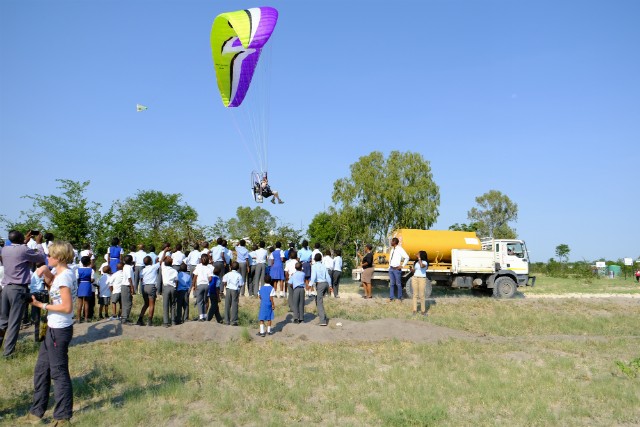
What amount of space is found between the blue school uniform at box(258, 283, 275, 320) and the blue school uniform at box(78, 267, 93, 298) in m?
4.38

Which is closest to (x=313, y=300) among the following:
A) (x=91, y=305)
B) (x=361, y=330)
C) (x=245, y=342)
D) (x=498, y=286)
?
(x=361, y=330)

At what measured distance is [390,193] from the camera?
131ft

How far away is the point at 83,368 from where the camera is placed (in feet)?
31.1

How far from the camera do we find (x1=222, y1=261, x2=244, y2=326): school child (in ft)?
43.3

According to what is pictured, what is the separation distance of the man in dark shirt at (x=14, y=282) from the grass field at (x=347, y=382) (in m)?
0.58

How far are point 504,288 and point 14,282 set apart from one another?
58.7 ft

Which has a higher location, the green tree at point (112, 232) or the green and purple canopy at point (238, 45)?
the green and purple canopy at point (238, 45)

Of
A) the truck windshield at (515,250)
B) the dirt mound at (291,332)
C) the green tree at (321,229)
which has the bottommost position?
the dirt mound at (291,332)

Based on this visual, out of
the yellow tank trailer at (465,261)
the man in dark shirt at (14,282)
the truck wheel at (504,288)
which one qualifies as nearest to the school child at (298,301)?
the man in dark shirt at (14,282)

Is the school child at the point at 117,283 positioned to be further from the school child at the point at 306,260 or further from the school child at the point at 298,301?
the school child at the point at 306,260

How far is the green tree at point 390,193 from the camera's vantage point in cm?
4025

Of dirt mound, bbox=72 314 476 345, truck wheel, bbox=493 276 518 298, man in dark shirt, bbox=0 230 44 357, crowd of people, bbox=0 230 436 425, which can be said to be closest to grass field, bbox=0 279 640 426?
dirt mound, bbox=72 314 476 345

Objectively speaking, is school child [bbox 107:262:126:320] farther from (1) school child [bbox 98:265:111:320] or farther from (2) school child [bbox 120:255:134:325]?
(1) school child [bbox 98:265:111:320]

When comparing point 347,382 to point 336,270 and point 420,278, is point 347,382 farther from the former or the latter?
point 336,270
